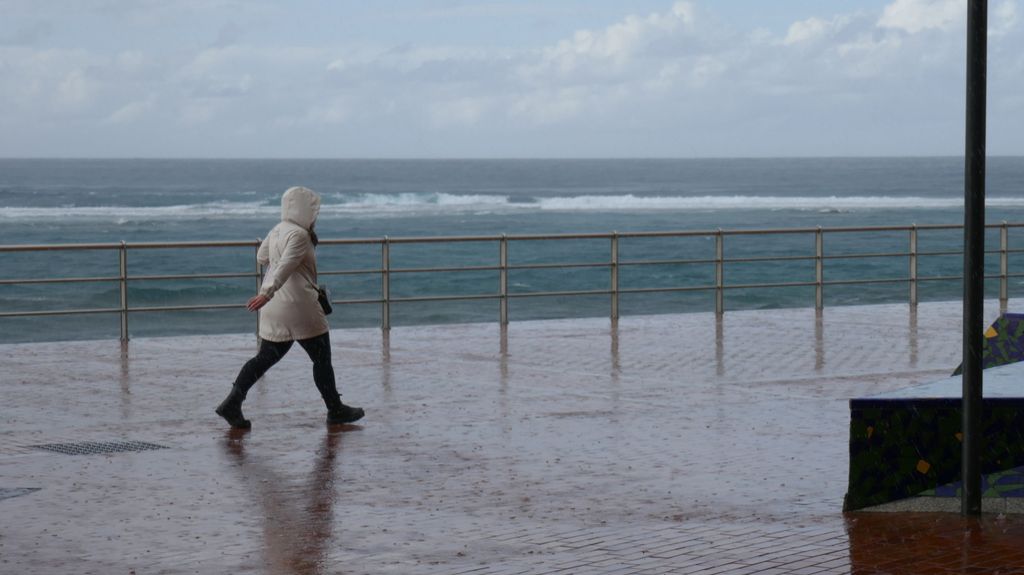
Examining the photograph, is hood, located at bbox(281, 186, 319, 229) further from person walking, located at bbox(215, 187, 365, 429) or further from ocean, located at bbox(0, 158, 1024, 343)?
ocean, located at bbox(0, 158, 1024, 343)

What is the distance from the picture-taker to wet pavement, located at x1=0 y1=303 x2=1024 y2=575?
712 centimetres

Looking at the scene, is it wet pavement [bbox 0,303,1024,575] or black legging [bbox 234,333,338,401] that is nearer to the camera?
wet pavement [bbox 0,303,1024,575]

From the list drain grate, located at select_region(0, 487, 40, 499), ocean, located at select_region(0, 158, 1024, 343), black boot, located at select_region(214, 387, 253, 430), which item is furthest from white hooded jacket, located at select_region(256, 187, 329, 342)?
ocean, located at select_region(0, 158, 1024, 343)

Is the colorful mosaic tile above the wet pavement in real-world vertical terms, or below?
above

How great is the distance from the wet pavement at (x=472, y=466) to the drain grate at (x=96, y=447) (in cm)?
5

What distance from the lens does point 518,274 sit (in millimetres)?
52094

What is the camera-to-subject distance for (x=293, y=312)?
10992 mm

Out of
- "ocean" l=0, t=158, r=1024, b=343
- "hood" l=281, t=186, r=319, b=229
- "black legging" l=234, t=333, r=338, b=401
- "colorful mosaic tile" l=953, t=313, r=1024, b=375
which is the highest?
"hood" l=281, t=186, r=319, b=229

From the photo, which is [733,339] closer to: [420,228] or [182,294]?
[182,294]

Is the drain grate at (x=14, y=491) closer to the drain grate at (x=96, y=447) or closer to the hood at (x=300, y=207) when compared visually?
the drain grate at (x=96, y=447)

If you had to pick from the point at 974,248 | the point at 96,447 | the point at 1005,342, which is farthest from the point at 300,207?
the point at 974,248

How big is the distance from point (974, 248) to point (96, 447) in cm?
546

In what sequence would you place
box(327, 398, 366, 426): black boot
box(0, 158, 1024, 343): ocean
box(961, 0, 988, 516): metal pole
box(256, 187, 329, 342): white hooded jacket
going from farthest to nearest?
box(0, 158, 1024, 343): ocean
box(327, 398, 366, 426): black boot
box(256, 187, 329, 342): white hooded jacket
box(961, 0, 988, 516): metal pole

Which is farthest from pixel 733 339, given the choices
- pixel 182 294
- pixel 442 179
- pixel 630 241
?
pixel 442 179
